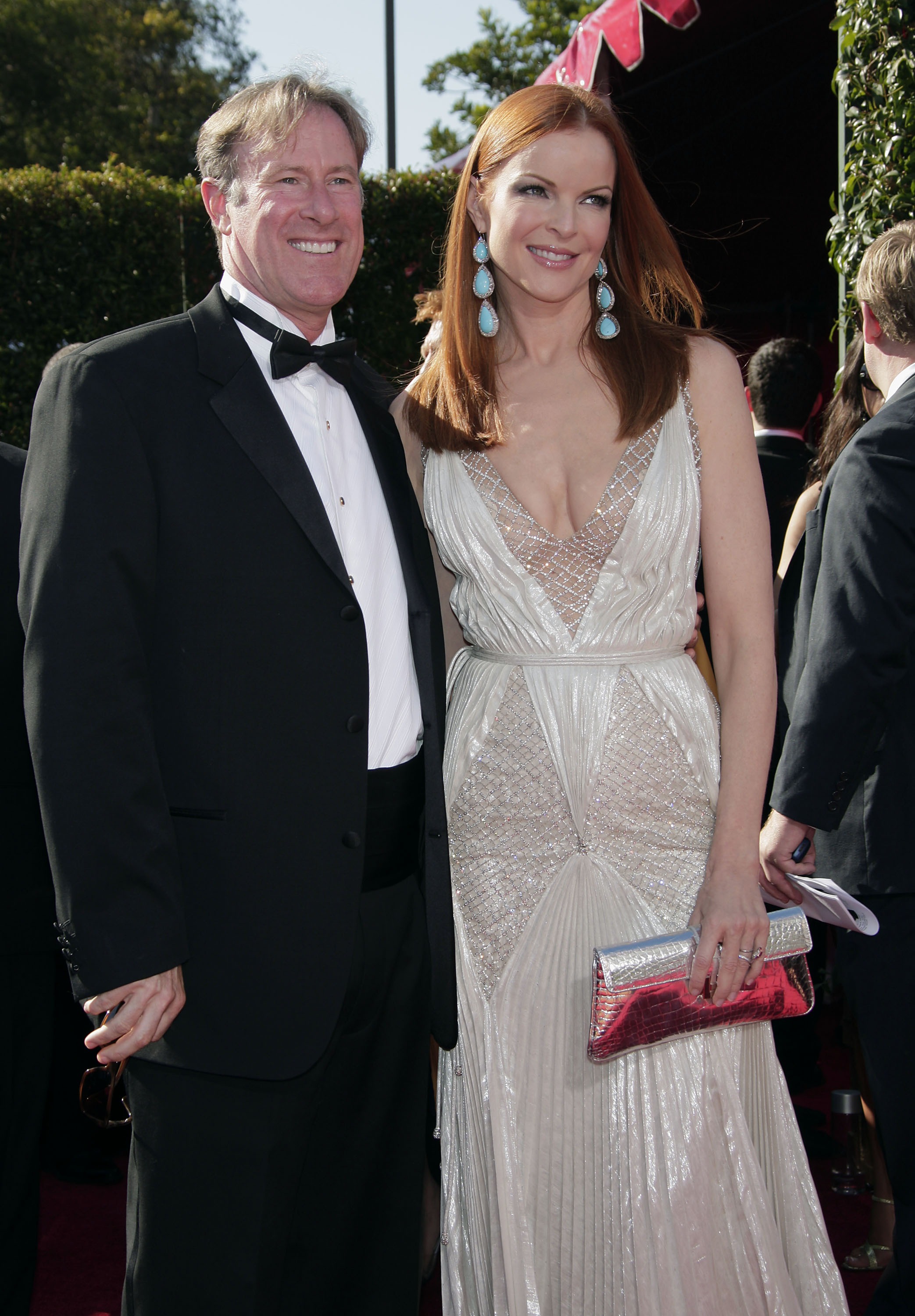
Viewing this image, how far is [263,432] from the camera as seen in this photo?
6.30 ft

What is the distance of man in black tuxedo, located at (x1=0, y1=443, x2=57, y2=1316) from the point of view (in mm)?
2611

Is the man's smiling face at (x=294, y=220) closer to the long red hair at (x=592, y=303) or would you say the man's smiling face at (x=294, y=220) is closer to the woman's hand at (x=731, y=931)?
the long red hair at (x=592, y=303)

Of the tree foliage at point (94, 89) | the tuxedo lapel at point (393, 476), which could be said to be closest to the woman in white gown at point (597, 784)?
the tuxedo lapel at point (393, 476)

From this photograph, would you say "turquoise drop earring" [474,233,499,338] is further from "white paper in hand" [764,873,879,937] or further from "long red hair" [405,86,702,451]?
"white paper in hand" [764,873,879,937]

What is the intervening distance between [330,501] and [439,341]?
785 mm

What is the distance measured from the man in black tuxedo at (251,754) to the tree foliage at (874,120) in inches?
95.6

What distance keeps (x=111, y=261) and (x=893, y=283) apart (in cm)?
533

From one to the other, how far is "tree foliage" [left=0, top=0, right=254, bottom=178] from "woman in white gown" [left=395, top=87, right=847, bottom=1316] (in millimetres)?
23738


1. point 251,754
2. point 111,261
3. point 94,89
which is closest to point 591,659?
point 251,754

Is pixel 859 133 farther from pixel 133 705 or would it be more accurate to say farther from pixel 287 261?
pixel 133 705

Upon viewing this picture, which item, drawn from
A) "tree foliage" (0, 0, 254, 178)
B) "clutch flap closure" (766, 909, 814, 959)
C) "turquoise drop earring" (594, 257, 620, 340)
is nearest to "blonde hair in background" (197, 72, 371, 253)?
"turquoise drop earring" (594, 257, 620, 340)

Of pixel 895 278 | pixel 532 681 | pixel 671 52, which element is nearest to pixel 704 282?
pixel 671 52

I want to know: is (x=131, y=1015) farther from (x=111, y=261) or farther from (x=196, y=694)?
(x=111, y=261)

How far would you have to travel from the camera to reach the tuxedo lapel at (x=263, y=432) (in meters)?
1.89
